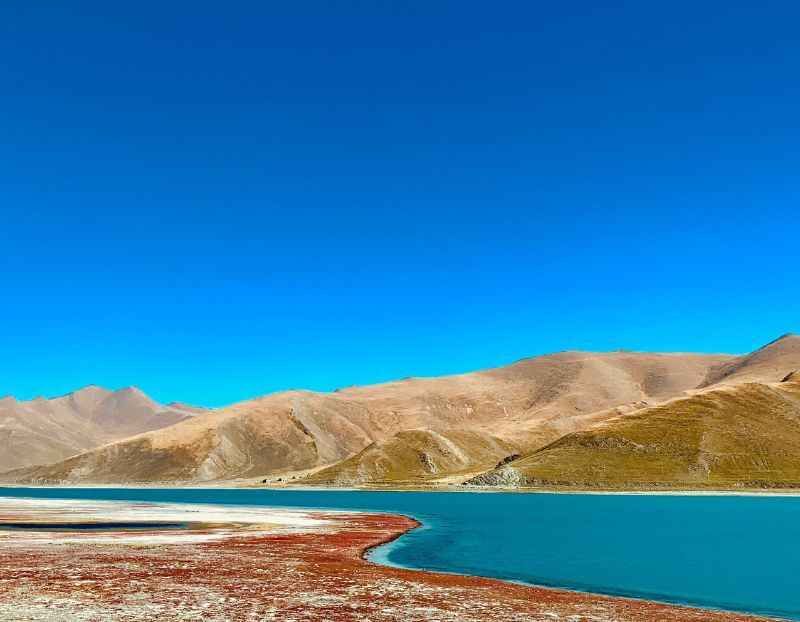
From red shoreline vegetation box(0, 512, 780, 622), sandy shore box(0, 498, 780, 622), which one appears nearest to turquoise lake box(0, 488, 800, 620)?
sandy shore box(0, 498, 780, 622)

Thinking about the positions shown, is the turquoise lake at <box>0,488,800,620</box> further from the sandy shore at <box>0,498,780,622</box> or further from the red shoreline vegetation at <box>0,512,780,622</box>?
the red shoreline vegetation at <box>0,512,780,622</box>

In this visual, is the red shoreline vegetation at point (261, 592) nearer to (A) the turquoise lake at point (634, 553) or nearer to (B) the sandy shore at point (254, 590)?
(B) the sandy shore at point (254, 590)

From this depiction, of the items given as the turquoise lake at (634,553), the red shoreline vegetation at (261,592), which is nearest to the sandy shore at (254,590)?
the red shoreline vegetation at (261,592)

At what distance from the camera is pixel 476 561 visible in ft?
189

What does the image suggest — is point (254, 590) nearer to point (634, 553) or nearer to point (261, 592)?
point (261, 592)

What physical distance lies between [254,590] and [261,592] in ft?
2.29

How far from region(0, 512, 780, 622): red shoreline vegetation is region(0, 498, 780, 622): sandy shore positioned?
57 millimetres

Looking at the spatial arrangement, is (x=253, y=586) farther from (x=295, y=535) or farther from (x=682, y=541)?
(x=682, y=541)

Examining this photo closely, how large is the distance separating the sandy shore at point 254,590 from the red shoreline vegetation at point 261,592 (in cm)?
6

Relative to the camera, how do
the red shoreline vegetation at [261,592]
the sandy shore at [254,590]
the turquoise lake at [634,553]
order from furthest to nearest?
→ the turquoise lake at [634,553] → the sandy shore at [254,590] → the red shoreline vegetation at [261,592]

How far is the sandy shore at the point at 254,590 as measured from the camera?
1155 inches

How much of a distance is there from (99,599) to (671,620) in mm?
27037

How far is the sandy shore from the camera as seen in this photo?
29.3 m

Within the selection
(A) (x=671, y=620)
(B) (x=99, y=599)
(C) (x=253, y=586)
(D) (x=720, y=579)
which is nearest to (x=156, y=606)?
(B) (x=99, y=599)
